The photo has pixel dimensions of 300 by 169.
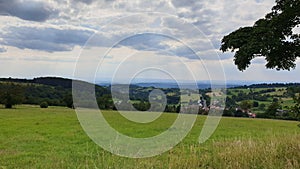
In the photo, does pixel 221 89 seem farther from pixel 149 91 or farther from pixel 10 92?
pixel 10 92

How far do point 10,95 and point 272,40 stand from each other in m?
55.3

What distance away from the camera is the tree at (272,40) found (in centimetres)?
994

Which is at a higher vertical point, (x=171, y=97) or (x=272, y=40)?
(x=272, y=40)

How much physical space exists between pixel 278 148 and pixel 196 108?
4958 mm

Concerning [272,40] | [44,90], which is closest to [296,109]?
[272,40]

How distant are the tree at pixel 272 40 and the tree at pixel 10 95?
53258 mm

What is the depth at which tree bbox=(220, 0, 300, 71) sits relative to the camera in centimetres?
994

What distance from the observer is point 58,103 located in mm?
62875

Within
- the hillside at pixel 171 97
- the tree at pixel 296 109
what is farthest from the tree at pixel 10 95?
the tree at pixel 296 109

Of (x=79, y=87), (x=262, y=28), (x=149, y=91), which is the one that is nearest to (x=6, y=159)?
(x=79, y=87)

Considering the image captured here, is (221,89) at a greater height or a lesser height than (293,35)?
lesser

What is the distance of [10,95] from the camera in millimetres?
57094

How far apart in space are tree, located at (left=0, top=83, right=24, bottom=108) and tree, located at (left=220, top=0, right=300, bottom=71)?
53258mm

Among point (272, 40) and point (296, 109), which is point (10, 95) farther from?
point (296, 109)
